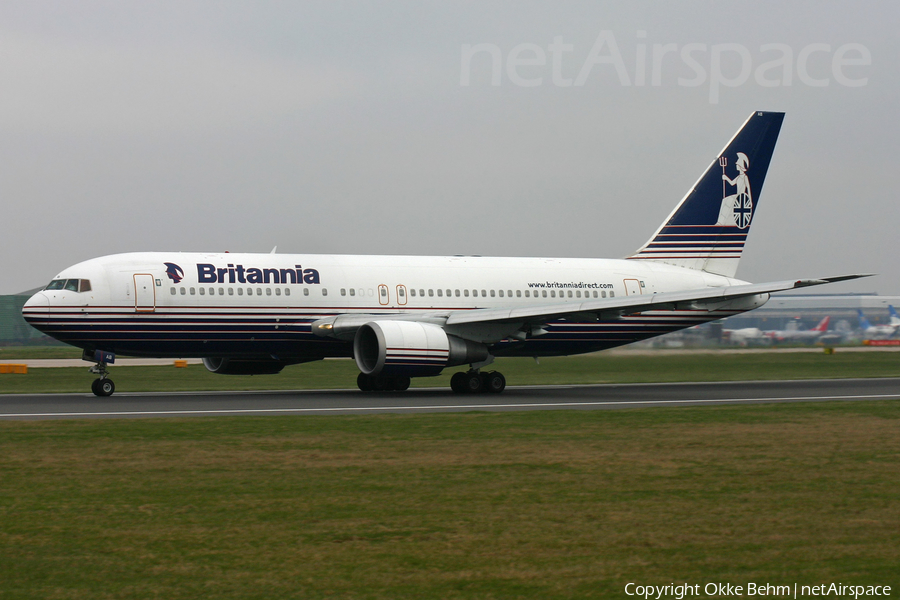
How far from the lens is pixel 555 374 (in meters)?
35.8

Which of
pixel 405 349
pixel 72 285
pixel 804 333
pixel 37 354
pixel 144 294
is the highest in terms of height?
pixel 72 285

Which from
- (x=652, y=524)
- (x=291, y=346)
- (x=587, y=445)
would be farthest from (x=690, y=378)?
(x=652, y=524)

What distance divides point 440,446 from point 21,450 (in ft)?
20.0

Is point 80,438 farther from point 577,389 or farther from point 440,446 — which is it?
point 577,389

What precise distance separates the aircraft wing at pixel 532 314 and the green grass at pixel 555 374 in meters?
4.29

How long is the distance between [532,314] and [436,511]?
18.0 m

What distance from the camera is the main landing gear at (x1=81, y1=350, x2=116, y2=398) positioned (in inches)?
1033

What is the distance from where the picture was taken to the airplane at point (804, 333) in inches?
2350

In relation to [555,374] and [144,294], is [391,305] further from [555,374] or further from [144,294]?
[555,374]

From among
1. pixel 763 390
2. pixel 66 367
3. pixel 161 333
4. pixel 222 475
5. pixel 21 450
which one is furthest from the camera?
pixel 66 367

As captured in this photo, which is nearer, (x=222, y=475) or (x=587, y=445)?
(x=222, y=475)

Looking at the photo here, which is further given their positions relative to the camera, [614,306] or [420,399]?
[614,306]

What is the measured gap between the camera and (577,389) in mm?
29891

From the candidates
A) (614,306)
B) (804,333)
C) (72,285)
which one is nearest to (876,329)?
(804,333)
